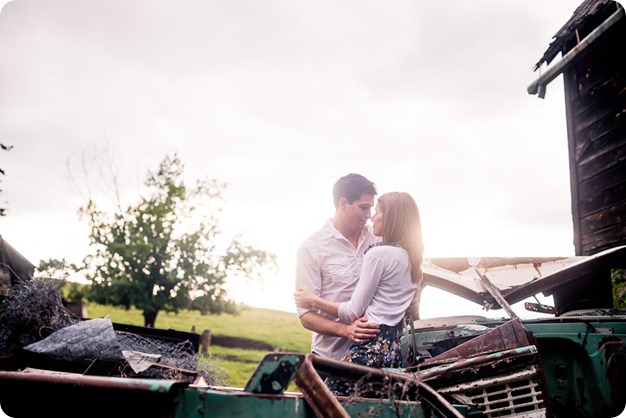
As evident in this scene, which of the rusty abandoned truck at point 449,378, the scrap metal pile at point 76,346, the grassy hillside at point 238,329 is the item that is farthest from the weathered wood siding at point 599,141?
the grassy hillside at point 238,329

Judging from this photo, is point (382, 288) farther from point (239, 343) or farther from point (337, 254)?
point (239, 343)

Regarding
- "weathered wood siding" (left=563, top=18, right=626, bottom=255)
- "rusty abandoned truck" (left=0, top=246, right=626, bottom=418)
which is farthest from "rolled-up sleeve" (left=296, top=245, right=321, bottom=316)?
"weathered wood siding" (left=563, top=18, right=626, bottom=255)

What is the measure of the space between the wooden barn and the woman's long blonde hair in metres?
4.84

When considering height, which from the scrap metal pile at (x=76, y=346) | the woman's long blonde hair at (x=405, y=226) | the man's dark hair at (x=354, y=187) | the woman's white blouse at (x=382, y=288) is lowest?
the scrap metal pile at (x=76, y=346)

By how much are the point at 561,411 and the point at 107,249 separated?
71.0ft

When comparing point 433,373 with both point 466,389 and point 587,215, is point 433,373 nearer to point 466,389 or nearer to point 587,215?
point 466,389

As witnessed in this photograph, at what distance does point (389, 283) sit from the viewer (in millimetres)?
2826

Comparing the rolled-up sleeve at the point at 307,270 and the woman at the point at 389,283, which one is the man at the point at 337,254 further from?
the woman at the point at 389,283

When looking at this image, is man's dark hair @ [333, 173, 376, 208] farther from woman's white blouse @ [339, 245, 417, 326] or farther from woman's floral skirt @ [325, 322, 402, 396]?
woman's floral skirt @ [325, 322, 402, 396]

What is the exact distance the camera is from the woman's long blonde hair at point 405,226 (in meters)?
2.95

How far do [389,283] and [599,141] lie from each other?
234 inches

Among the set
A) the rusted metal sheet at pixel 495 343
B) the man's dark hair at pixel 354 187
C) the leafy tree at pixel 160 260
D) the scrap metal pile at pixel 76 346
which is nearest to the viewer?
the rusted metal sheet at pixel 495 343

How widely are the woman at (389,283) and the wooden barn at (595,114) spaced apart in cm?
490

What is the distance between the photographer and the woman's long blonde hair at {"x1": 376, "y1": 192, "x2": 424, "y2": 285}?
2947 mm
